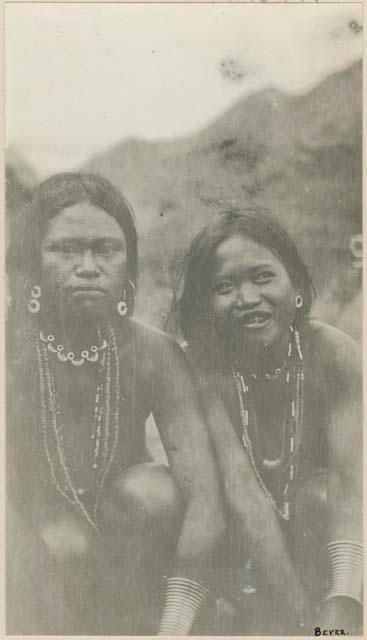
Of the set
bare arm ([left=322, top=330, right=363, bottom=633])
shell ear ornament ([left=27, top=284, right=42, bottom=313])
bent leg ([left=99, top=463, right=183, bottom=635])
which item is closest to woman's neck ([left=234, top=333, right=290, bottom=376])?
bare arm ([left=322, top=330, right=363, bottom=633])

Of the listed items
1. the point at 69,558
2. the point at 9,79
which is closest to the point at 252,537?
the point at 69,558

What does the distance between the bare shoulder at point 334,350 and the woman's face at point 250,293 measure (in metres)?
0.07

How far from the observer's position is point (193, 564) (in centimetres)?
200

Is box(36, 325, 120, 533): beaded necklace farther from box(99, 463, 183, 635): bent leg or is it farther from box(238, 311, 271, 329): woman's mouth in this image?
box(238, 311, 271, 329): woman's mouth

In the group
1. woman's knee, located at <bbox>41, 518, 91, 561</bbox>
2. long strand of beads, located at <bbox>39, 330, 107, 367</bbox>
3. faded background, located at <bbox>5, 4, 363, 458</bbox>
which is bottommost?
woman's knee, located at <bbox>41, 518, 91, 561</bbox>

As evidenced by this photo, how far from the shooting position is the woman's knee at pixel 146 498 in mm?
2006

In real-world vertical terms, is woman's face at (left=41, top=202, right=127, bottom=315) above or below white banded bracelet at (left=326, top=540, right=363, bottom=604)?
above

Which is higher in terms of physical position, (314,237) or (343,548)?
(314,237)

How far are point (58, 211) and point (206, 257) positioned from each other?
361 millimetres

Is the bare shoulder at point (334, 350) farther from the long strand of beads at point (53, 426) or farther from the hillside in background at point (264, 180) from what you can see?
the long strand of beads at point (53, 426)

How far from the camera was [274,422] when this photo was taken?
2041 millimetres

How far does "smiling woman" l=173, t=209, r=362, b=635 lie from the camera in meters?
2.01

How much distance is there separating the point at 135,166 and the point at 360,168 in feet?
1.73

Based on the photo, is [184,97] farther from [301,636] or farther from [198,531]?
[301,636]
